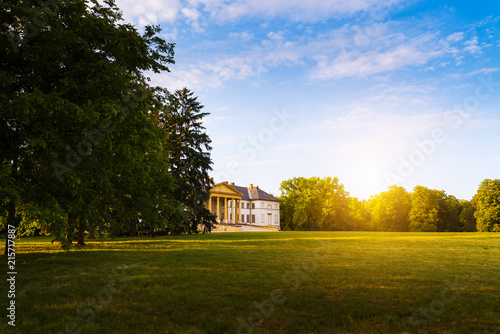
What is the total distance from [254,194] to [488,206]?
160 feet

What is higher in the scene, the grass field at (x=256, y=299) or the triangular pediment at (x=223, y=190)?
the triangular pediment at (x=223, y=190)

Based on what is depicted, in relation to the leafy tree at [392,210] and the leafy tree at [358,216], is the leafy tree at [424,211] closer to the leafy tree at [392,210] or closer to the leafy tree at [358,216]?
the leafy tree at [392,210]

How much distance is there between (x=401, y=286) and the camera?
744 centimetres

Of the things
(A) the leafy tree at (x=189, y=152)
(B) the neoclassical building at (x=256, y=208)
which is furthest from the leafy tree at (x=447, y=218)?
(A) the leafy tree at (x=189, y=152)

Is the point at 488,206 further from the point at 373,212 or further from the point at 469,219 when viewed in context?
the point at 373,212

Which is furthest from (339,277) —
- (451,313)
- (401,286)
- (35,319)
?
(35,319)

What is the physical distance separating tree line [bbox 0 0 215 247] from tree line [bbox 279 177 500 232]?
6591 centimetres

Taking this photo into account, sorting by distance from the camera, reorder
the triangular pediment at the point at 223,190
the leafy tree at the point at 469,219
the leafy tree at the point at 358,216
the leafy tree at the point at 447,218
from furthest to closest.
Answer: the leafy tree at the point at 358,216 < the leafy tree at the point at 447,218 < the triangular pediment at the point at 223,190 < the leafy tree at the point at 469,219

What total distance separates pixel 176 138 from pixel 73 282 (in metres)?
24.4

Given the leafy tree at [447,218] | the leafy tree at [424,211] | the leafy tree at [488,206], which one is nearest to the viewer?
the leafy tree at [488,206]

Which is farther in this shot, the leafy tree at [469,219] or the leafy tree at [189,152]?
the leafy tree at [469,219]

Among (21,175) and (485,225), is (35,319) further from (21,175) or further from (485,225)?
(485,225)

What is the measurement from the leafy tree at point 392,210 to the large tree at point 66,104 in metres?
71.1

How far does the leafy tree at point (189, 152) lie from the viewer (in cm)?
3069
